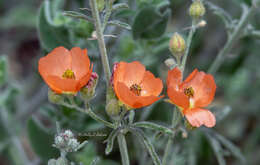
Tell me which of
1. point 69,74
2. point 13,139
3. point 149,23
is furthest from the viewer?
point 13,139

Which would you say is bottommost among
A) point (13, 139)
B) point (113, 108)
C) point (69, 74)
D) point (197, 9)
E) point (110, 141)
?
point (13, 139)

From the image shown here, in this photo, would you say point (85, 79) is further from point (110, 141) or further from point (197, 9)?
point (197, 9)

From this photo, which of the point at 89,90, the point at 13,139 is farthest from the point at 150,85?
the point at 13,139

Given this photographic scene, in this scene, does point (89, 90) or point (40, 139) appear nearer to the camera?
point (89, 90)

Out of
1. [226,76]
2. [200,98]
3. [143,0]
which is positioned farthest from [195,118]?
[226,76]

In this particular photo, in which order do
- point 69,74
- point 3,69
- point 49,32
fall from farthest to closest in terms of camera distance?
point 3,69 < point 49,32 < point 69,74

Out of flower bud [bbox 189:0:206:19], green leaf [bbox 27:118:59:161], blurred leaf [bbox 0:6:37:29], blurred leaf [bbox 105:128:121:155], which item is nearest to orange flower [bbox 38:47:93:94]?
blurred leaf [bbox 105:128:121:155]
